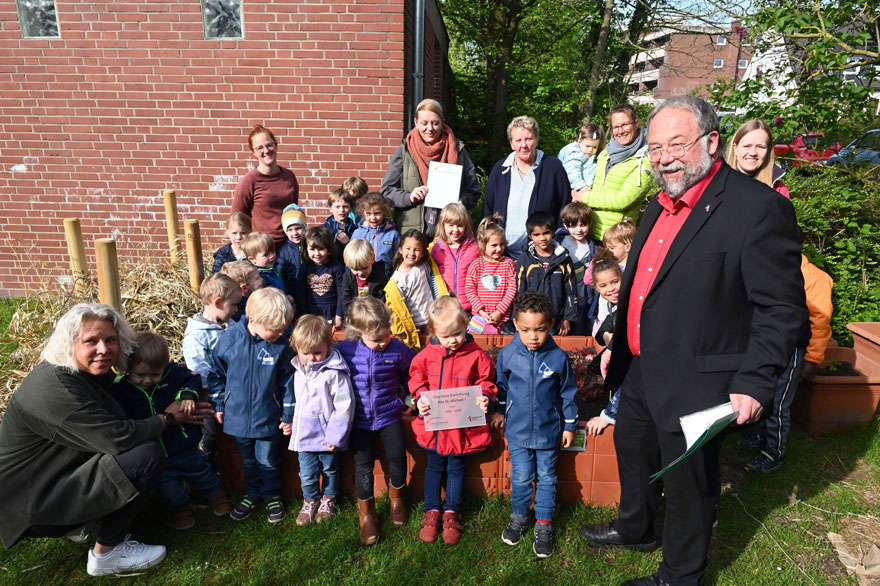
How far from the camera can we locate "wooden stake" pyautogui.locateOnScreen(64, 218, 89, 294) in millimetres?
4078

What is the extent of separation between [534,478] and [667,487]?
2.56ft

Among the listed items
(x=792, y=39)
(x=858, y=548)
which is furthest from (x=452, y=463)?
(x=792, y=39)

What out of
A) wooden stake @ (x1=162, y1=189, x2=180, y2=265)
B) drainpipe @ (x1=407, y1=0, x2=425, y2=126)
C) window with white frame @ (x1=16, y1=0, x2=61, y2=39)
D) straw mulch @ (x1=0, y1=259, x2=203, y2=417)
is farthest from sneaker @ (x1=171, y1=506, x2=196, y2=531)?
window with white frame @ (x1=16, y1=0, x2=61, y2=39)

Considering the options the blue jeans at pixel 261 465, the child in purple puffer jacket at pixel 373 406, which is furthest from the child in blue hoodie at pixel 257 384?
the child in purple puffer jacket at pixel 373 406

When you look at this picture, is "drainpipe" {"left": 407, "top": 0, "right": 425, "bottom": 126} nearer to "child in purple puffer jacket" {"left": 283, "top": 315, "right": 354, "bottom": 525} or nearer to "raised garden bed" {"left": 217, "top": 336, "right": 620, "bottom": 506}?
"child in purple puffer jacket" {"left": 283, "top": 315, "right": 354, "bottom": 525}

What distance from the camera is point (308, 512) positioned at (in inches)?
127

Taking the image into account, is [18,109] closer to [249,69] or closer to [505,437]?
[249,69]

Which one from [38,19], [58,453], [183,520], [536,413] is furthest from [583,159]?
[38,19]

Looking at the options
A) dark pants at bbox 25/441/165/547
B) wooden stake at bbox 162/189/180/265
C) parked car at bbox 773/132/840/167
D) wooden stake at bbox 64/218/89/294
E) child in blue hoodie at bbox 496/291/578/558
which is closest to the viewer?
dark pants at bbox 25/441/165/547

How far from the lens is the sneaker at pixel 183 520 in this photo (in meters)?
3.15

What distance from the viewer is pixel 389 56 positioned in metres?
6.12

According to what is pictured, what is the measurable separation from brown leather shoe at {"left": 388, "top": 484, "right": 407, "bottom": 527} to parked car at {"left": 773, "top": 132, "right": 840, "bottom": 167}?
4.70 meters

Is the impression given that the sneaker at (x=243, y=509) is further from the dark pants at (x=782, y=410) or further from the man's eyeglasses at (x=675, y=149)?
the dark pants at (x=782, y=410)

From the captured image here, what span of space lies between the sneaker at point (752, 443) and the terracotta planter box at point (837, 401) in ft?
1.86
